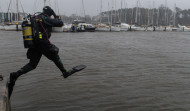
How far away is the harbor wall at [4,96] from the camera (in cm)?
312

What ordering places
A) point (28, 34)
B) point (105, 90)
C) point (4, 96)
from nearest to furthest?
1. point (4, 96)
2. point (28, 34)
3. point (105, 90)

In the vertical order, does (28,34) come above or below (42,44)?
above

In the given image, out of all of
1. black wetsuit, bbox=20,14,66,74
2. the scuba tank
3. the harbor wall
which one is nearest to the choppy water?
the harbor wall

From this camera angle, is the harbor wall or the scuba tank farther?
the scuba tank

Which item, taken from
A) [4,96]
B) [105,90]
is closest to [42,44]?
[4,96]

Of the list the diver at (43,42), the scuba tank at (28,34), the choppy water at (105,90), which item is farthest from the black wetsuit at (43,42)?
the choppy water at (105,90)

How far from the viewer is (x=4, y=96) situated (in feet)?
11.3

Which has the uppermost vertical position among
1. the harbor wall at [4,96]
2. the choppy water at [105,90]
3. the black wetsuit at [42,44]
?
the black wetsuit at [42,44]

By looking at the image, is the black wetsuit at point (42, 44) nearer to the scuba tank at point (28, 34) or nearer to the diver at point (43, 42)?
the diver at point (43, 42)

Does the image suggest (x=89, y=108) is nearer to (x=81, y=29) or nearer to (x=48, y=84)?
(x=48, y=84)

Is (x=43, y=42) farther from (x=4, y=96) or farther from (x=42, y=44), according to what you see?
(x=4, y=96)

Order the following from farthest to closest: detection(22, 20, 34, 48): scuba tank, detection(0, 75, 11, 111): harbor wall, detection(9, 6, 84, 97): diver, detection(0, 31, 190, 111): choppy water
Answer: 1. detection(0, 31, 190, 111): choppy water
2. detection(9, 6, 84, 97): diver
3. detection(22, 20, 34, 48): scuba tank
4. detection(0, 75, 11, 111): harbor wall

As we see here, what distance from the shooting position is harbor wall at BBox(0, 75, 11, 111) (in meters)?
3.12

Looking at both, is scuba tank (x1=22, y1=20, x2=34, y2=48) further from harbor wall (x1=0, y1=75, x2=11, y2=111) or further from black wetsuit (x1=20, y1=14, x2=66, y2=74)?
harbor wall (x1=0, y1=75, x2=11, y2=111)
